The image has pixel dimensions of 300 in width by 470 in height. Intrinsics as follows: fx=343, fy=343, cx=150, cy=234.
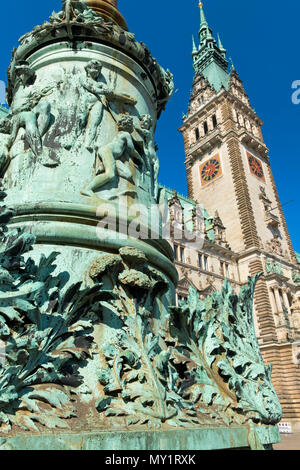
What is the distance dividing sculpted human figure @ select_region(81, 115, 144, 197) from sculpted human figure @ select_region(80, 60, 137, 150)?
7.3 inches

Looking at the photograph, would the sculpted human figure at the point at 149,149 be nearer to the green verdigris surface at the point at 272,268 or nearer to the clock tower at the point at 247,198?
the clock tower at the point at 247,198

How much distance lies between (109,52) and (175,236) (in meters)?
23.4

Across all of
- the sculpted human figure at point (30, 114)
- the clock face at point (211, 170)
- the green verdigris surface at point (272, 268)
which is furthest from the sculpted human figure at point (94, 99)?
the clock face at point (211, 170)

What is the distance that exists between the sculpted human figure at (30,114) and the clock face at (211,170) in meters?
34.7

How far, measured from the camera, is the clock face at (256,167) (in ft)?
124

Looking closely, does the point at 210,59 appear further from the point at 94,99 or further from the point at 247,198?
the point at 94,99

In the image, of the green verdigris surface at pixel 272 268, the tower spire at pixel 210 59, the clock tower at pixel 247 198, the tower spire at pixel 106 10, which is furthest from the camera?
the tower spire at pixel 210 59

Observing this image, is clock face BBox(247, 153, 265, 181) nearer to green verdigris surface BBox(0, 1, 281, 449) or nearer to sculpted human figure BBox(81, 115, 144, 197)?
green verdigris surface BBox(0, 1, 281, 449)

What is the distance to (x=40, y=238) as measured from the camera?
264cm

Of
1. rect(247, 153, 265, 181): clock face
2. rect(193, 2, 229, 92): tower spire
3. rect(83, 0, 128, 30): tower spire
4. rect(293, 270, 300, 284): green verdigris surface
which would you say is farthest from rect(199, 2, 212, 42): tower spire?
rect(83, 0, 128, 30): tower spire

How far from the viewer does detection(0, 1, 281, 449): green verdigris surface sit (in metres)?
1.92
